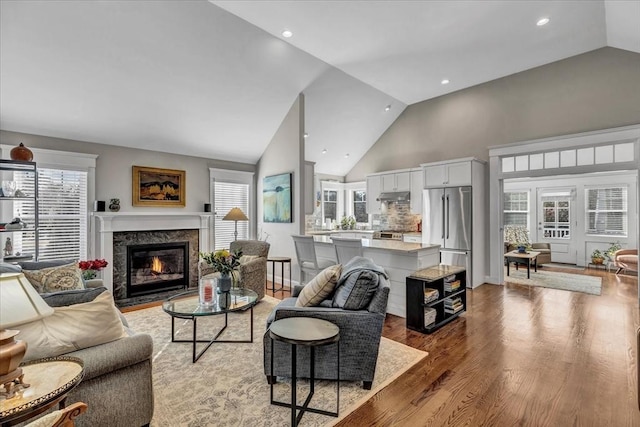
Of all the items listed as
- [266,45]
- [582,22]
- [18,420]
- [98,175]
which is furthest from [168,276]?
[582,22]

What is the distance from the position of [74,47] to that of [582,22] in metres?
6.48

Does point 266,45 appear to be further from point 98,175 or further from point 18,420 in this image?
point 18,420

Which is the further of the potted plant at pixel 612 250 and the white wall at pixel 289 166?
the potted plant at pixel 612 250

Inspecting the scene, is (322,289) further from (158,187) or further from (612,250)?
(612,250)

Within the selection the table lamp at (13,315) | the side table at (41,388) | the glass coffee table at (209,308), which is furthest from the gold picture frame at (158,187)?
the table lamp at (13,315)

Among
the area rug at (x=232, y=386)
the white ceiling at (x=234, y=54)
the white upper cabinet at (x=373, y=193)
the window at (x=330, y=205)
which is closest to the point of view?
the area rug at (x=232, y=386)

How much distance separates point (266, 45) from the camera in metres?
4.39

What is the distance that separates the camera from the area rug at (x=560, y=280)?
5.53 meters

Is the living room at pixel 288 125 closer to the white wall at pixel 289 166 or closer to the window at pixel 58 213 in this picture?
the white wall at pixel 289 166

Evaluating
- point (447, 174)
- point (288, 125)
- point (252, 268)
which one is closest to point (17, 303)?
point (252, 268)

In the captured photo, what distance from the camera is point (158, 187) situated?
5523 mm

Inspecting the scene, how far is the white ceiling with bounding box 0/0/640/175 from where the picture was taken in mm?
3545

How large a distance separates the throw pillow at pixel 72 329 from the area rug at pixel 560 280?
6.64 metres

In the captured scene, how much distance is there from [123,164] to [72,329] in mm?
4161
